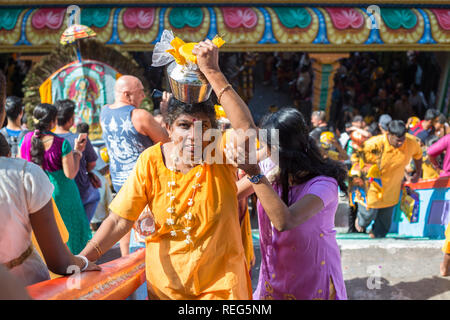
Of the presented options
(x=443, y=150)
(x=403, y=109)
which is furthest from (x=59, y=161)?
(x=403, y=109)

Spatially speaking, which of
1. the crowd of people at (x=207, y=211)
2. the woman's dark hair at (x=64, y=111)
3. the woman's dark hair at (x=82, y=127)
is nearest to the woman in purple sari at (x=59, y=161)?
the woman's dark hair at (x=64, y=111)

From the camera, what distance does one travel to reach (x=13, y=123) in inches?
161

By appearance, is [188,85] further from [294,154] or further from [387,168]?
[387,168]

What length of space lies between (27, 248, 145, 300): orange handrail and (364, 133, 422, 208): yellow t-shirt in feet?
11.8

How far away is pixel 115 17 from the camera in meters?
8.55

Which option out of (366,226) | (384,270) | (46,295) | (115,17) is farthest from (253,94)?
(46,295)

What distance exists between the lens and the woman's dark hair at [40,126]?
3615 millimetres

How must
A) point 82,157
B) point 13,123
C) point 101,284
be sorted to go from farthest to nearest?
point 82,157 → point 13,123 → point 101,284

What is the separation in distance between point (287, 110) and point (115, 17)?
7.26 m

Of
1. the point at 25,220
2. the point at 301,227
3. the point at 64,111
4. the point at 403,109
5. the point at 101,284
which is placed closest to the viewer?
the point at 25,220

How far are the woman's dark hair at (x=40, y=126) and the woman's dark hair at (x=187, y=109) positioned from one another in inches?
79.6

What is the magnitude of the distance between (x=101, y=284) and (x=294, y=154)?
987 millimetres

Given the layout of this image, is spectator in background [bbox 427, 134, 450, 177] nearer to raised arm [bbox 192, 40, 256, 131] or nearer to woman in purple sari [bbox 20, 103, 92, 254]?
woman in purple sari [bbox 20, 103, 92, 254]
